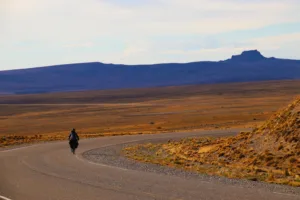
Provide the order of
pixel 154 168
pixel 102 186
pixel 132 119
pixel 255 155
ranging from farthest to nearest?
pixel 132 119, pixel 255 155, pixel 154 168, pixel 102 186

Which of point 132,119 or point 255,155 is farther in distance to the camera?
point 132,119

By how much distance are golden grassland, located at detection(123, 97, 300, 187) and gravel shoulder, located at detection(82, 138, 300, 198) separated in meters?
0.81

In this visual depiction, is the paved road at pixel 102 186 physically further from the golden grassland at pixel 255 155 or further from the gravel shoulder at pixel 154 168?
the golden grassland at pixel 255 155

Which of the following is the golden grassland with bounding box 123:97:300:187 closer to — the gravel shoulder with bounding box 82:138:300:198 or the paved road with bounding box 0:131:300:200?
the gravel shoulder with bounding box 82:138:300:198

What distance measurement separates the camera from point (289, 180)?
17.7 metres

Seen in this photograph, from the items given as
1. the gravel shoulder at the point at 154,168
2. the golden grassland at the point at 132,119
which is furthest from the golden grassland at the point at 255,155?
the golden grassland at the point at 132,119

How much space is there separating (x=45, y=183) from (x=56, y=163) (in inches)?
297

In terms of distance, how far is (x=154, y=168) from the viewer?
22.6 m

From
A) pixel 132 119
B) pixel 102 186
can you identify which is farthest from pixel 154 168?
pixel 132 119

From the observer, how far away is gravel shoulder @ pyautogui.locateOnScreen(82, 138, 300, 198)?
16031mm

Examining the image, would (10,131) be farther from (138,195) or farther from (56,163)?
(138,195)

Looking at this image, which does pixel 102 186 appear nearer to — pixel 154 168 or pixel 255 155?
pixel 154 168

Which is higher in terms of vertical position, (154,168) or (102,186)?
(102,186)

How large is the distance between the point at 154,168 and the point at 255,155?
551 centimetres
